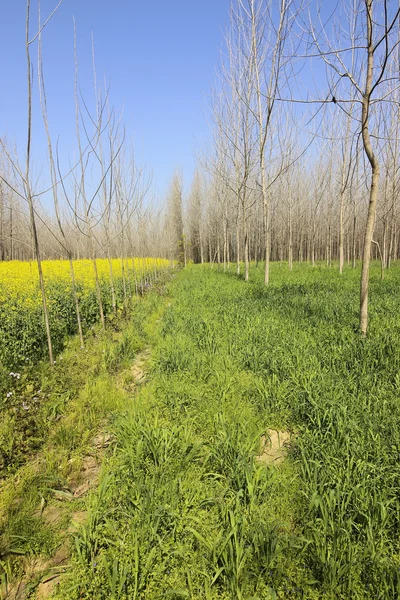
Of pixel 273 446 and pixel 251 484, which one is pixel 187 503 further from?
pixel 273 446

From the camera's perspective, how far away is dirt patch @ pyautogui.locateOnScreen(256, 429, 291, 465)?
7.18 feet

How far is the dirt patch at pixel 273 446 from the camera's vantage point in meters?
2.19

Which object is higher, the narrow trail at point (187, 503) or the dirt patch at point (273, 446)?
the narrow trail at point (187, 503)

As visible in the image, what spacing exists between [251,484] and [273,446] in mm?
678

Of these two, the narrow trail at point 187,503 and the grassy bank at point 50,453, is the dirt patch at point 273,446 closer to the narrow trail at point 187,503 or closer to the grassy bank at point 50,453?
the narrow trail at point 187,503

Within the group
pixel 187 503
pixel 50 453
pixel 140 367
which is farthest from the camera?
pixel 140 367

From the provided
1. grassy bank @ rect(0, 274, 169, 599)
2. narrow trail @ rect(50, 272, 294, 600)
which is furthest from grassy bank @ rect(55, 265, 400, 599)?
grassy bank @ rect(0, 274, 169, 599)

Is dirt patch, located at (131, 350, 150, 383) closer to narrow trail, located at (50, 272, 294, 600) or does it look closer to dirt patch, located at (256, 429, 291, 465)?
narrow trail, located at (50, 272, 294, 600)

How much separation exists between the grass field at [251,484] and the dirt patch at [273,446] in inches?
1.6

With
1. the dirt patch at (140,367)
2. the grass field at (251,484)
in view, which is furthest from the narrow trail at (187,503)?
the dirt patch at (140,367)

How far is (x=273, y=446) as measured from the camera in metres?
2.36

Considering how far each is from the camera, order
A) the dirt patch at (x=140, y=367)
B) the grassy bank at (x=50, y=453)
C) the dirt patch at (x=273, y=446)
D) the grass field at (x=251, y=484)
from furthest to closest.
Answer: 1. the dirt patch at (x=140, y=367)
2. the dirt patch at (x=273, y=446)
3. the grassy bank at (x=50, y=453)
4. the grass field at (x=251, y=484)

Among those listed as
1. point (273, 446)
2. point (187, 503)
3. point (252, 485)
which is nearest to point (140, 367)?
point (273, 446)

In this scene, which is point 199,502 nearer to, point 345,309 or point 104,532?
point 104,532
